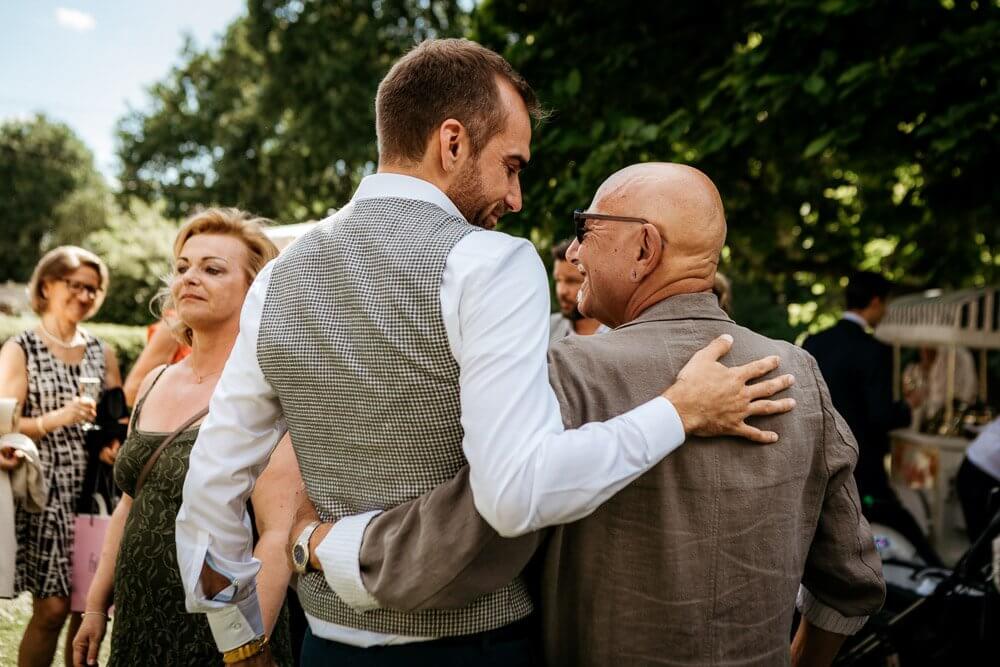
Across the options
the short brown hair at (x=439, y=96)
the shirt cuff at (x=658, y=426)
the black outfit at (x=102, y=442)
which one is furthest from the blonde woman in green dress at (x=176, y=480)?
the black outfit at (x=102, y=442)

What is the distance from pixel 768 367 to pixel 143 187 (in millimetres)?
27225

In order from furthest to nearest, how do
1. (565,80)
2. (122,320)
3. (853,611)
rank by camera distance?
(122,320), (565,80), (853,611)

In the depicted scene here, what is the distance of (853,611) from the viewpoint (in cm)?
198

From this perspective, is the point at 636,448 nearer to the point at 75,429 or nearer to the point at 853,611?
the point at 853,611

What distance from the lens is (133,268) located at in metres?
22.3

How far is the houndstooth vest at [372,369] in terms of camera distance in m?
1.43

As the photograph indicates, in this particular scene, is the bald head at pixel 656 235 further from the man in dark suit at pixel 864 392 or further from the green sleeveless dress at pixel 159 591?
the man in dark suit at pixel 864 392

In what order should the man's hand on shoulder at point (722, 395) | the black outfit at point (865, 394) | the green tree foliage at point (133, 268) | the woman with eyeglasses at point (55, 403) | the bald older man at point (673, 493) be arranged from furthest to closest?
1. the green tree foliage at point (133, 268)
2. the black outfit at point (865, 394)
3. the woman with eyeglasses at point (55, 403)
4. the bald older man at point (673, 493)
5. the man's hand on shoulder at point (722, 395)

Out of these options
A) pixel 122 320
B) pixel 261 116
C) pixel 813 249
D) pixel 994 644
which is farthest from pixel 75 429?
pixel 122 320

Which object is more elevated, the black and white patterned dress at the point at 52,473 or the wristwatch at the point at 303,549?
the wristwatch at the point at 303,549

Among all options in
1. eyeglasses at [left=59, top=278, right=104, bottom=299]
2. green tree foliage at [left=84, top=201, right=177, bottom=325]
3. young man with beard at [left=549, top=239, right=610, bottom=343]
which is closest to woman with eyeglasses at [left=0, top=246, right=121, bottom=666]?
eyeglasses at [left=59, top=278, right=104, bottom=299]

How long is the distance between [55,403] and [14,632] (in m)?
1.54

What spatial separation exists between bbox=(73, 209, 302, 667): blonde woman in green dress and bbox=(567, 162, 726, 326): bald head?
1.05 metres

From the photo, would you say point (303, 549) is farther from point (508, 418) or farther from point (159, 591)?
point (159, 591)
